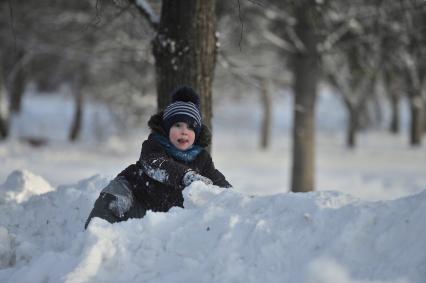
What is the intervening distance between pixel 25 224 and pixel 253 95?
764 inches

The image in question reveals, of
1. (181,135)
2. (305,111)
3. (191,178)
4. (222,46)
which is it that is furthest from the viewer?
(305,111)

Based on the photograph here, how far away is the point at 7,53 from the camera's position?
19.2 meters

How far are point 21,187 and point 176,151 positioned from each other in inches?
74.3

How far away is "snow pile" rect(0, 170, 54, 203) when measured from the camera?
470cm

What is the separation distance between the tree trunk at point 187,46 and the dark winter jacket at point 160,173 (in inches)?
47.1

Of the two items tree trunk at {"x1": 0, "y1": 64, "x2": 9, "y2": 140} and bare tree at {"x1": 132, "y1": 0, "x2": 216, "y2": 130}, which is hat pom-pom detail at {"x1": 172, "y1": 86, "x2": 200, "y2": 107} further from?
tree trunk at {"x1": 0, "y1": 64, "x2": 9, "y2": 140}

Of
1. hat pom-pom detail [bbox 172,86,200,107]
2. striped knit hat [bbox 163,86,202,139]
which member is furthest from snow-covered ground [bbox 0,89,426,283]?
hat pom-pom detail [bbox 172,86,200,107]

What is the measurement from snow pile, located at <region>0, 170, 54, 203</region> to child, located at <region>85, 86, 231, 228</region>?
1.36 metres

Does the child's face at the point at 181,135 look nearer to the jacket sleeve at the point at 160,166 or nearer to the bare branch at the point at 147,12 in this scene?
the jacket sleeve at the point at 160,166

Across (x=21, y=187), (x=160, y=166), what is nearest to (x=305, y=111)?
(x=21, y=187)

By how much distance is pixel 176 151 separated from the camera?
12.8 feet

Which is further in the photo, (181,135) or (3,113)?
(3,113)

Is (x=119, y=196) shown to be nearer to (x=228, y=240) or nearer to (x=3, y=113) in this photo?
(x=228, y=240)

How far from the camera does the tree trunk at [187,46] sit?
506cm
